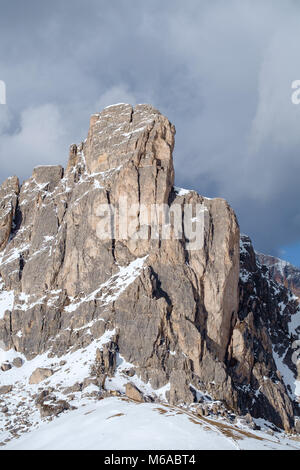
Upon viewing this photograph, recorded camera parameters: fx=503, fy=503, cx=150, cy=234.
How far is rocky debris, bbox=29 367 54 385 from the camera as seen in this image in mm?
83875

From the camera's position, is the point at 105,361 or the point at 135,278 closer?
the point at 105,361

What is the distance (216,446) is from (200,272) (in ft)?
167

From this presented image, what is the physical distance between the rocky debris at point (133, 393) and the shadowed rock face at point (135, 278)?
14.1 feet

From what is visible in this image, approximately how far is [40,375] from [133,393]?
720 inches

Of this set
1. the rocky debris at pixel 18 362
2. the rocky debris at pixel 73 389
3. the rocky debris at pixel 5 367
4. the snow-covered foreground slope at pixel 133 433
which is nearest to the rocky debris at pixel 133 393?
the rocky debris at pixel 73 389

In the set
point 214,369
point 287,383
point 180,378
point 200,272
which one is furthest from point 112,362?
point 287,383

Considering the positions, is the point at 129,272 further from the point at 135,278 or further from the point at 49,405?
the point at 49,405

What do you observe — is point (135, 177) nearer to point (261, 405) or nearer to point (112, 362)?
point (112, 362)

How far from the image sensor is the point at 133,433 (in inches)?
1962

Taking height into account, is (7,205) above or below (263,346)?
above

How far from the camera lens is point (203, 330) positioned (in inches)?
3654

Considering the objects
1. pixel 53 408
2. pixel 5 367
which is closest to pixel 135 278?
pixel 5 367

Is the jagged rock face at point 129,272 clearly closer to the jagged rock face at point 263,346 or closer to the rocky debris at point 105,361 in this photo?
the rocky debris at point 105,361
